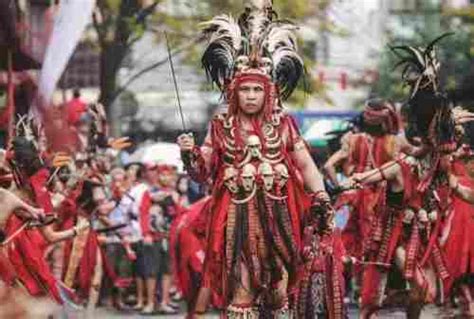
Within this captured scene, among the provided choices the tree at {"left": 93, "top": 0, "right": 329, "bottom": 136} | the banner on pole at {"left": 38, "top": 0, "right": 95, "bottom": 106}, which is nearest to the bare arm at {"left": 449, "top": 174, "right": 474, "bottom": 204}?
the banner on pole at {"left": 38, "top": 0, "right": 95, "bottom": 106}

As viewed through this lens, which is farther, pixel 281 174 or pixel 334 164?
pixel 334 164

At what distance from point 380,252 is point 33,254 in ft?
8.89

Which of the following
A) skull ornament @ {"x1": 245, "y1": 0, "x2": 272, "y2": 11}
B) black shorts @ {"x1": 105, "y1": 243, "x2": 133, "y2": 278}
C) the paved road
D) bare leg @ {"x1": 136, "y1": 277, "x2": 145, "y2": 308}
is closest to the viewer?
skull ornament @ {"x1": 245, "y1": 0, "x2": 272, "y2": 11}

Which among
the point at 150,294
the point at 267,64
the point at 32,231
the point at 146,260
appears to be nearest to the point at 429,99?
the point at 267,64

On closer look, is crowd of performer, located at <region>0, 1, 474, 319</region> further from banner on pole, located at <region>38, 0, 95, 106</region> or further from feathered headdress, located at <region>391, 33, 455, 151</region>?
banner on pole, located at <region>38, 0, 95, 106</region>

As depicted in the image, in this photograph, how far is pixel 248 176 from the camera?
13.3 meters

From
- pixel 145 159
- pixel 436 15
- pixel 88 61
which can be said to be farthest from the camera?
pixel 88 61

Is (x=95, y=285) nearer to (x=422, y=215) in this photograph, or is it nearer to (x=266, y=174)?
(x=422, y=215)

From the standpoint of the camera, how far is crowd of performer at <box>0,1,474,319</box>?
44.1 ft

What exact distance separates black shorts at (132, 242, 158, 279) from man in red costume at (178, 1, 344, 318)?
8913 mm

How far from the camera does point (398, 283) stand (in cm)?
1595

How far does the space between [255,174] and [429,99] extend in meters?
A: 2.54

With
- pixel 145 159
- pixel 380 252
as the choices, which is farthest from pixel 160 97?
pixel 380 252

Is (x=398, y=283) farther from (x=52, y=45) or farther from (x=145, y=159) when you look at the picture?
(x=145, y=159)
